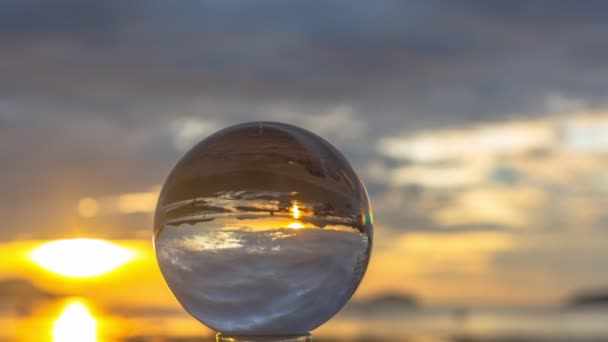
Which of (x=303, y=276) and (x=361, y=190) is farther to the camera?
(x=361, y=190)

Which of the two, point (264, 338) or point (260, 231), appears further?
point (264, 338)

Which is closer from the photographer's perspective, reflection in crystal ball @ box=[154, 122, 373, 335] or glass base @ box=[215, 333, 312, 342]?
reflection in crystal ball @ box=[154, 122, 373, 335]

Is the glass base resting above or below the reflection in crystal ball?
below

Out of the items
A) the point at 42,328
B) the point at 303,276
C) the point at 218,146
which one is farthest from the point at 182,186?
the point at 42,328

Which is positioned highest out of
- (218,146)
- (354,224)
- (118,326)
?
(118,326)

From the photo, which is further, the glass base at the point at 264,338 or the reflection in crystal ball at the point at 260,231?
the glass base at the point at 264,338

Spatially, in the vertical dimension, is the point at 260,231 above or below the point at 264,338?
above

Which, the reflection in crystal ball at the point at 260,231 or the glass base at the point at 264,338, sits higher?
the reflection in crystal ball at the point at 260,231

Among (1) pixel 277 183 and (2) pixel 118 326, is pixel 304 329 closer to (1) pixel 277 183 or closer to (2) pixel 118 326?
(1) pixel 277 183
